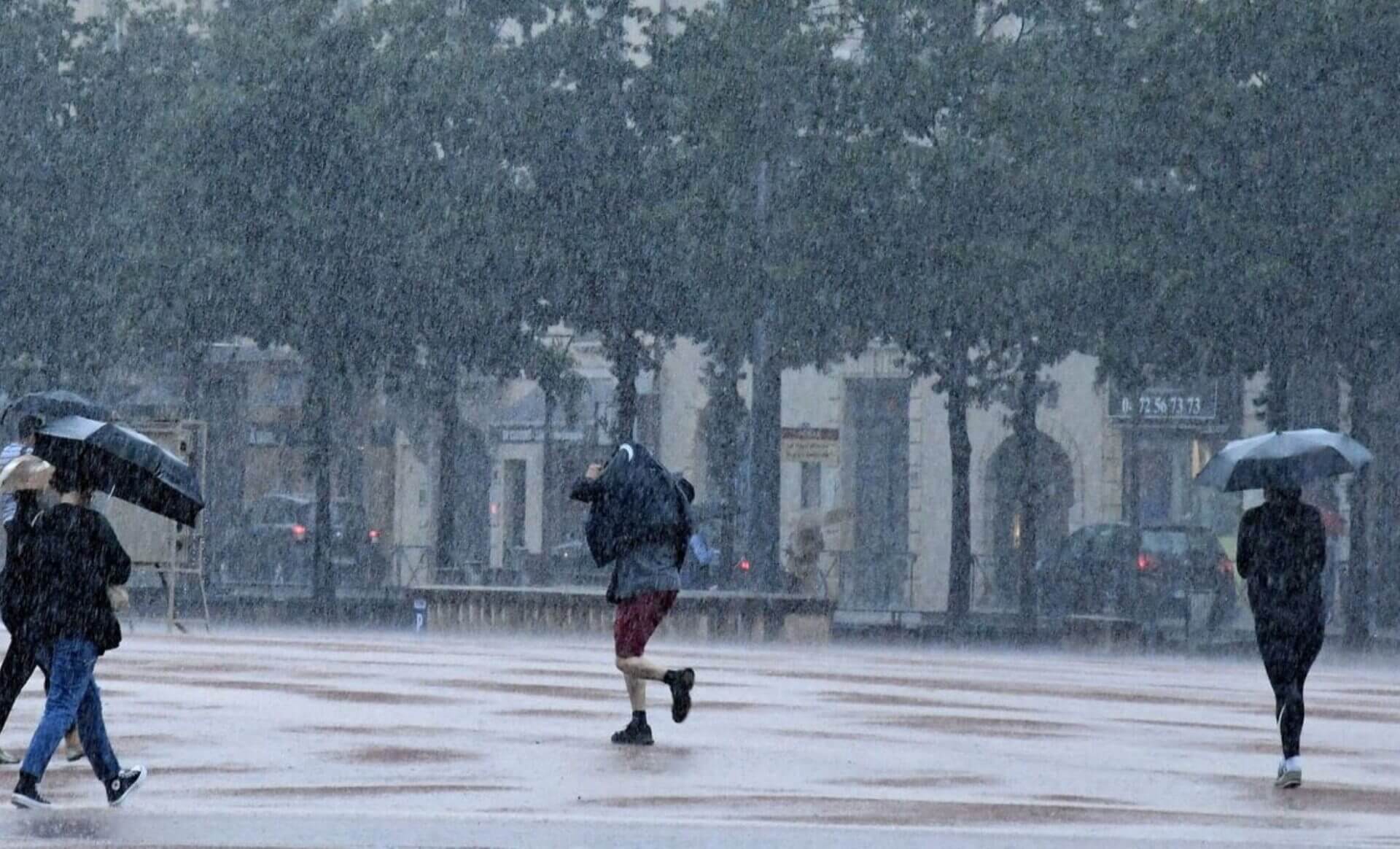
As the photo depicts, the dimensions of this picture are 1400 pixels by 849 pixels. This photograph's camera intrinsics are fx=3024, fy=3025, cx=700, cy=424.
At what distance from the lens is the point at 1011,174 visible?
121 feet

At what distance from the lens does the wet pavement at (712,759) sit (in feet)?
37.8

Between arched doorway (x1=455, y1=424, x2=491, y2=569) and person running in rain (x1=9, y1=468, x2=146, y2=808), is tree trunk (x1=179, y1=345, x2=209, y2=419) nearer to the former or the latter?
arched doorway (x1=455, y1=424, x2=491, y2=569)

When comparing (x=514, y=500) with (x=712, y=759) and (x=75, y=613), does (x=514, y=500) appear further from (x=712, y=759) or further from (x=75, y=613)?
(x=75, y=613)

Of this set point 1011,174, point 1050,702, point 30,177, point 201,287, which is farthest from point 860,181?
point 1050,702

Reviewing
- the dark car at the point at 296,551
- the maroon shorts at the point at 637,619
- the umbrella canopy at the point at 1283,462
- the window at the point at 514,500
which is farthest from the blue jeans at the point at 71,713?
the window at the point at 514,500

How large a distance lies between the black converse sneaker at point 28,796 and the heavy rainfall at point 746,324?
105 inches

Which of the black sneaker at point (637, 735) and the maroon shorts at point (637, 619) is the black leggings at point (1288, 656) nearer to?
the maroon shorts at point (637, 619)

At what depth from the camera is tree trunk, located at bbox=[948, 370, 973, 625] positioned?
38.9 metres

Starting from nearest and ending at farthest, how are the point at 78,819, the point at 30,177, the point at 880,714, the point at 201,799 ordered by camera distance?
1. the point at 78,819
2. the point at 201,799
3. the point at 880,714
4. the point at 30,177

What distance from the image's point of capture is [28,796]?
38.9 ft

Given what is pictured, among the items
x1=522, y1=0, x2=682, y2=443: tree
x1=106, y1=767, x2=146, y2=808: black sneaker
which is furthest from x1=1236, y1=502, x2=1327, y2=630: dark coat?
x1=522, y1=0, x2=682, y2=443: tree

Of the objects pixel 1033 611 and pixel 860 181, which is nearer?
pixel 860 181

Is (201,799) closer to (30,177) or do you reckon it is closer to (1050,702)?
(1050,702)

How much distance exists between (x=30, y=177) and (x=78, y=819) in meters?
33.0
